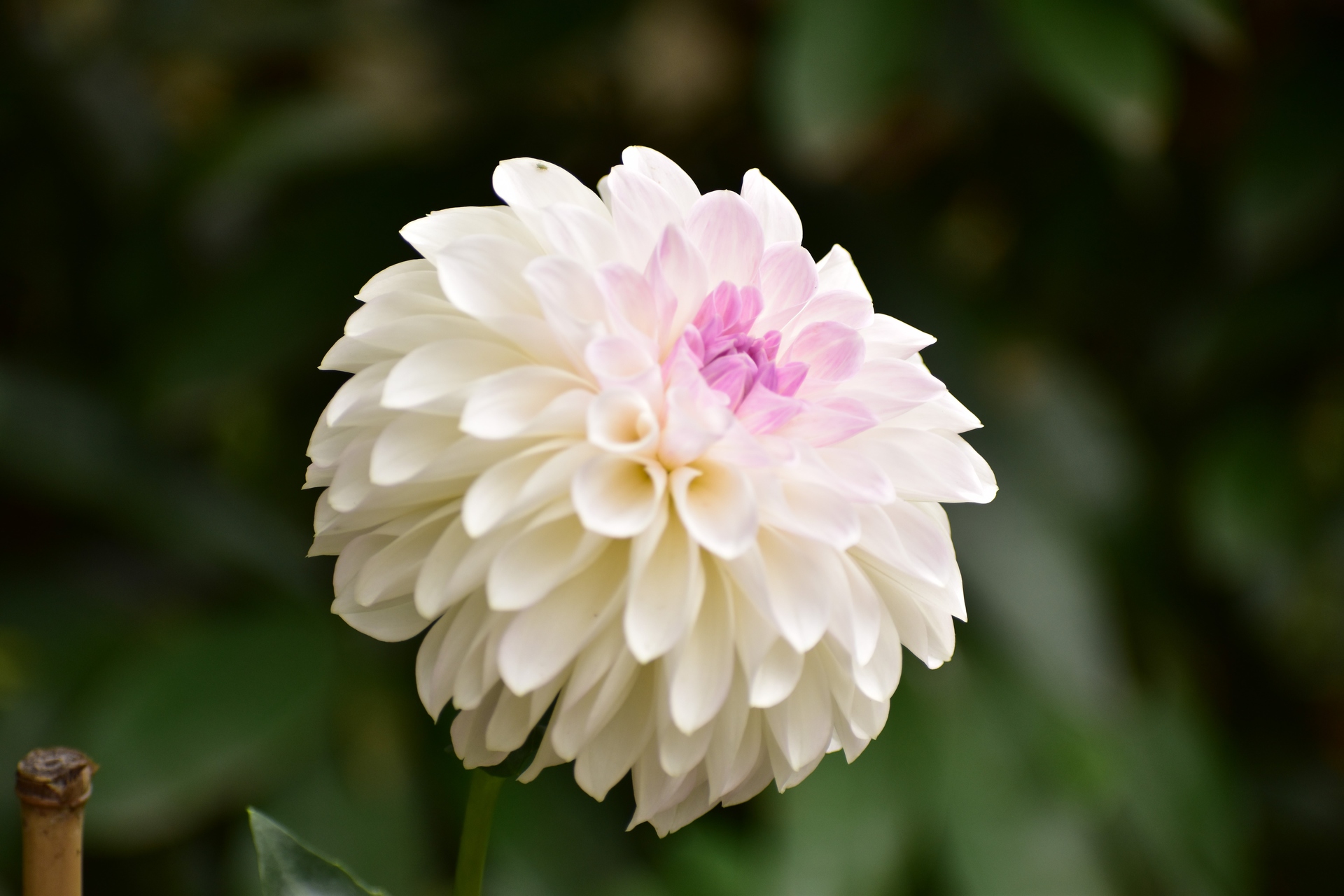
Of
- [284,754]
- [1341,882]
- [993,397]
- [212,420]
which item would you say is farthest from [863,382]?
[1341,882]

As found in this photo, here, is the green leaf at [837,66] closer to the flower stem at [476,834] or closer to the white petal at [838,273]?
the white petal at [838,273]

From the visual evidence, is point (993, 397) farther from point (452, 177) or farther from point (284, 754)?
point (284, 754)

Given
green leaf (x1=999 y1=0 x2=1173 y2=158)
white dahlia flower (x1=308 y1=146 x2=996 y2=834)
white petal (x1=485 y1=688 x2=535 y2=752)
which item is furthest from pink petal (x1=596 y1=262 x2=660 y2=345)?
green leaf (x1=999 y1=0 x2=1173 y2=158)

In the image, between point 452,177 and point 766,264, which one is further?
point 452,177

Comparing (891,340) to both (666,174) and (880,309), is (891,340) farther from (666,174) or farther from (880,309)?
(880,309)

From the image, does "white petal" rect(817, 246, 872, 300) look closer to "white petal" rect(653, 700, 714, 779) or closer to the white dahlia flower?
the white dahlia flower

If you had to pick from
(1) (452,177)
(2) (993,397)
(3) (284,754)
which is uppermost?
(1) (452,177)

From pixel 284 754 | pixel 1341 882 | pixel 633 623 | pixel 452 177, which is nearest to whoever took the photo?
pixel 633 623

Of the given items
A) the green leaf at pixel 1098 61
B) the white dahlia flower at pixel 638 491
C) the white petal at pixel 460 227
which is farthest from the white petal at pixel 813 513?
the green leaf at pixel 1098 61
